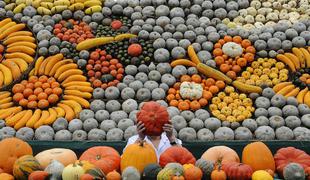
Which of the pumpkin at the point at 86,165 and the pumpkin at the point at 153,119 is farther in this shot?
the pumpkin at the point at 153,119

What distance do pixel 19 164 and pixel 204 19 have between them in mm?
4616

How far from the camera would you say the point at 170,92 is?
251 inches

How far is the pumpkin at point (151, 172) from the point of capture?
136 inches

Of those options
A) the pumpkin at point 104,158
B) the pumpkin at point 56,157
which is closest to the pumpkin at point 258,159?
the pumpkin at point 104,158

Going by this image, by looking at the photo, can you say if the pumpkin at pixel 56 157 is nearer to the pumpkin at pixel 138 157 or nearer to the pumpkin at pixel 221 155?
the pumpkin at pixel 138 157

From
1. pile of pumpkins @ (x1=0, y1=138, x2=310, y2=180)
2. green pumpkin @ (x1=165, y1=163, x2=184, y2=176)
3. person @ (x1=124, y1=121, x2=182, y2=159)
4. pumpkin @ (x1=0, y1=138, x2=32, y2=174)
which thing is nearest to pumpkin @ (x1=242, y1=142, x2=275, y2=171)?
pile of pumpkins @ (x1=0, y1=138, x2=310, y2=180)

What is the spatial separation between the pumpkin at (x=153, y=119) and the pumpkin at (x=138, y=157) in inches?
24.4

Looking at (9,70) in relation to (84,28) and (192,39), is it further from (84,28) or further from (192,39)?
(192,39)

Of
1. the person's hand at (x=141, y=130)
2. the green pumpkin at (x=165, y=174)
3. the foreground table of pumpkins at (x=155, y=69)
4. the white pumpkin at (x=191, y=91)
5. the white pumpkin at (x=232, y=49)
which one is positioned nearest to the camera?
the green pumpkin at (x=165, y=174)

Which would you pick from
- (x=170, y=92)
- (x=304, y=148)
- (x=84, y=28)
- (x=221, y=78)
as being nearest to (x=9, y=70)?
(x=84, y=28)

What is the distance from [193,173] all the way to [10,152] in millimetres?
1403

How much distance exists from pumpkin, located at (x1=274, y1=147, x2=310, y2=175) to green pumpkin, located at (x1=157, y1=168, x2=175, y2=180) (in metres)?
0.86

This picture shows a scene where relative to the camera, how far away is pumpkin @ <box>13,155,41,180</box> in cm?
355

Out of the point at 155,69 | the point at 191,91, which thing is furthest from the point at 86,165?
the point at 155,69
